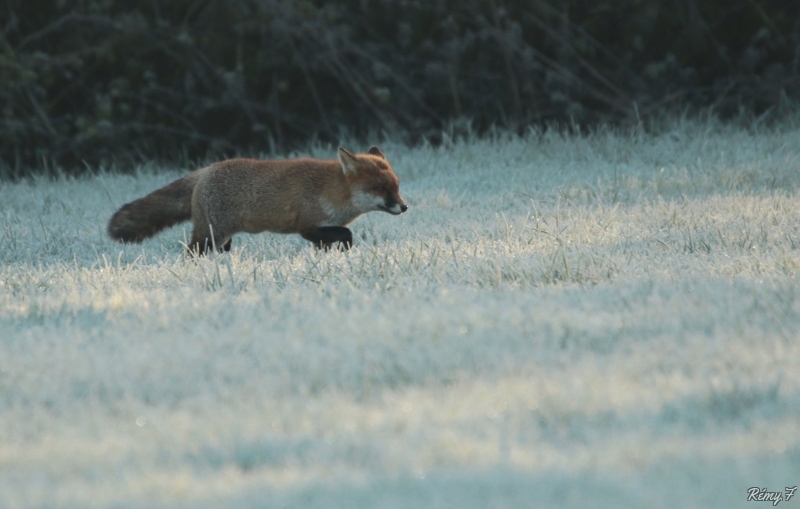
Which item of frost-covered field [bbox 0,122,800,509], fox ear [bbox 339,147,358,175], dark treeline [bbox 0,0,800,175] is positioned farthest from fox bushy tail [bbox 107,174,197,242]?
dark treeline [bbox 0,0,800,175]

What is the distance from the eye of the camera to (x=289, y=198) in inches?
240

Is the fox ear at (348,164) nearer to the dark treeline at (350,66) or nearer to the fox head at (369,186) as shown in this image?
the fox head at (369,186)

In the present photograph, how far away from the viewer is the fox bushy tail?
252 inches

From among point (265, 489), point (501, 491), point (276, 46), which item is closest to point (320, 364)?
point (265, 489)

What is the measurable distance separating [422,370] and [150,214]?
3773 mm

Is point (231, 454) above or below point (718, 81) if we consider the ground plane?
above

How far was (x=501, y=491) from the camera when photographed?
2.26 m

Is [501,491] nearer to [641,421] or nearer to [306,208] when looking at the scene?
[641,421]

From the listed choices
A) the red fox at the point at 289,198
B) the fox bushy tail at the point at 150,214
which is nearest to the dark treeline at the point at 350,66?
the fox bushy tail at the point at 150,214

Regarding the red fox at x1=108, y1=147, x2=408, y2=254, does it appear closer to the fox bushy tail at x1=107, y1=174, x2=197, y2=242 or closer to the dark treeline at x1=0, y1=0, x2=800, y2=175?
the fox bushy tail at x1=107, y1=174, x2=197, y2=242

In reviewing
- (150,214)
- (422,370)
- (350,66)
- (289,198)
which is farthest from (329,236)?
(350,66)

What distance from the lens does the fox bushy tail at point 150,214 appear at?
21.0 ft

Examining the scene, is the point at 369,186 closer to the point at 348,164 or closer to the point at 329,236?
the point at 348,164

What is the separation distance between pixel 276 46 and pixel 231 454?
39.4 feet
